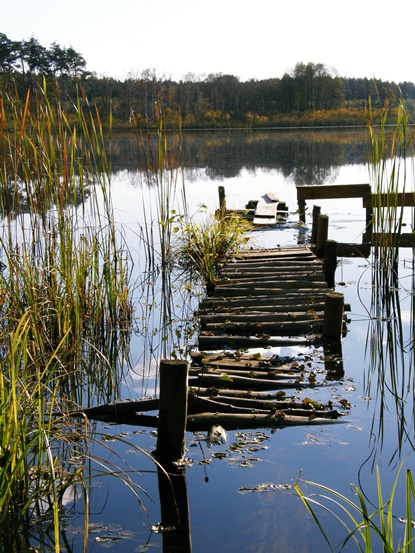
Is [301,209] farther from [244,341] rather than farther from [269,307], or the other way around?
[244,341]

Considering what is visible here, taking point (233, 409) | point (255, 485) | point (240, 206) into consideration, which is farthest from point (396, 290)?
point (240, 206)

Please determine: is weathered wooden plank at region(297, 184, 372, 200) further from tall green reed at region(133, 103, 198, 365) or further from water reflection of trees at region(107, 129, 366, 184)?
water reflection of trees at region(107, 129, 366, 184)

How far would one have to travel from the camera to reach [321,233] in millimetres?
8164

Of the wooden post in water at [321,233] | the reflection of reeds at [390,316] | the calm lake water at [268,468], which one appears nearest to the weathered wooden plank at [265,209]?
the wooden post in water at [321,233]

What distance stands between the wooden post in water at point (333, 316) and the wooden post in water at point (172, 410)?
198 cm

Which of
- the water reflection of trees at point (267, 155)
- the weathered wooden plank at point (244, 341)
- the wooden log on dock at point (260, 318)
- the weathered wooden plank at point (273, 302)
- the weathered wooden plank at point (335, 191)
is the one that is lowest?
the weathered wooden plank at point (244, 341)

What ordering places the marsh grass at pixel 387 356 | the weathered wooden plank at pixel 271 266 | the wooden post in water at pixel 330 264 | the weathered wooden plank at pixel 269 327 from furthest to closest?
the weathered wooden plank at pixel 271 266 → the wooden post in water at pixel 330 264 → the weathered wooden plank at pixel 269 327 → the marsh grass at pixel 387 356

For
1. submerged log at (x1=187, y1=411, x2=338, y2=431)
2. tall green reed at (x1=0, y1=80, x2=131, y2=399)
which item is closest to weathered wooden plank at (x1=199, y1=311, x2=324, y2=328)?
tall green reed at (x1=0, y1=80, x2=131, y2=399)

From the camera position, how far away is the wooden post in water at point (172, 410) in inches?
138

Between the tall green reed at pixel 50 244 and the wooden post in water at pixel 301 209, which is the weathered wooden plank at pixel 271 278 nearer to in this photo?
the tall green reed at pixel 50 244

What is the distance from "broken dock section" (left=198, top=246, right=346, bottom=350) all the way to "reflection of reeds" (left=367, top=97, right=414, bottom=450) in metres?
0.39

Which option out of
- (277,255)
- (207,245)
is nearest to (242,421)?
(207,245)

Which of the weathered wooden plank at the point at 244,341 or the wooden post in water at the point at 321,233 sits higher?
the wooden post in water at the point at 321,233

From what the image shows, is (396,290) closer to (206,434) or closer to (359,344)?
(359,344)
